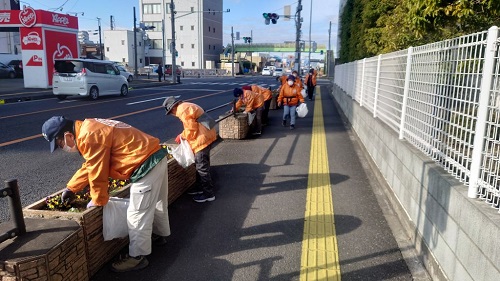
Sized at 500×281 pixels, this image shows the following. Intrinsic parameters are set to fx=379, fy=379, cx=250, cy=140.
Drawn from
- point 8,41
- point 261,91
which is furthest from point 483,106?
point 8,41

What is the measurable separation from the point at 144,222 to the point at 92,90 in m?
15.1

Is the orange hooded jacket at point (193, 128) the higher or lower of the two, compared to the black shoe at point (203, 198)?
higher

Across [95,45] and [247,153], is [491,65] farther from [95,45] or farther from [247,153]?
Answer: [95,45]

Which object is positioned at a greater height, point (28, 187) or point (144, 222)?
point (144, 222)

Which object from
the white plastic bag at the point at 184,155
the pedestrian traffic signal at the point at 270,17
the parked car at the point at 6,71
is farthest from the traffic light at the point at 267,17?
the white plastic bag at the point at 184,155

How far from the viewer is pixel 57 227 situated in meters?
2.64

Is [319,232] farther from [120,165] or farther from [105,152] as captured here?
[105,152]

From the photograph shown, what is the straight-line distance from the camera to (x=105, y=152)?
A: 112 inches

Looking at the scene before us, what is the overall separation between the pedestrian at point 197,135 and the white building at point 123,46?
69.1m

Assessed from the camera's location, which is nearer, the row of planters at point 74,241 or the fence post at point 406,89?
the row of planters at point 74,241

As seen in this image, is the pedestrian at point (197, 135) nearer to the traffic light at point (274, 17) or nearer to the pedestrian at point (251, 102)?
the pedestrian at point (251, 102)

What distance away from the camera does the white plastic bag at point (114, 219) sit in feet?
10.2

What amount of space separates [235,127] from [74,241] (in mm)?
6048

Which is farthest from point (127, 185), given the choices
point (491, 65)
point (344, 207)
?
point (491, 65)
